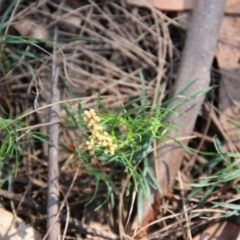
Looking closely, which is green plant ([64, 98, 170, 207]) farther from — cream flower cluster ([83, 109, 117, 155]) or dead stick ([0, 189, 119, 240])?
dead stick ([0, 189, 119, 240])

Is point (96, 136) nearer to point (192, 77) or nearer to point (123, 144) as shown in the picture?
point (123, 144)

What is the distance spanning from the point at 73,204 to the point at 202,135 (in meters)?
0.63

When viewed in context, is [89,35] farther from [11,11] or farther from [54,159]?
[54,159]

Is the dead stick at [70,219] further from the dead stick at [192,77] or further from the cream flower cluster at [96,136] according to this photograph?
the cream flower cluster at [96,136]

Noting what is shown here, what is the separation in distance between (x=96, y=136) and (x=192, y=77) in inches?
25.4

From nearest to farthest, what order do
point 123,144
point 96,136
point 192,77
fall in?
1. point 96,136
2. point 123,144
3. point 192,77

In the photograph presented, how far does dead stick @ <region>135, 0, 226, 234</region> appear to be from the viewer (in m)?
2.49

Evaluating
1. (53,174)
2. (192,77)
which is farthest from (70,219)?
Answer: (192,77)

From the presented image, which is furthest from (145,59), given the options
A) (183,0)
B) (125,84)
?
(183,0)

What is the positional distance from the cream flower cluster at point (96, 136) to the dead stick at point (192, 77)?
441mm

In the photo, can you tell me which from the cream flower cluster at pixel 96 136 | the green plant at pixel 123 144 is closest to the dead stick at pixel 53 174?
the green plant at pixel 123 144

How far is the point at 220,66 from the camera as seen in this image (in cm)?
264

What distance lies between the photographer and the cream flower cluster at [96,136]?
2.05m

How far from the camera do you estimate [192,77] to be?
8.23 feet
